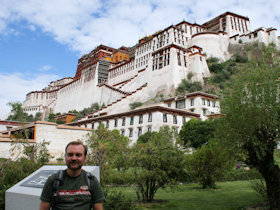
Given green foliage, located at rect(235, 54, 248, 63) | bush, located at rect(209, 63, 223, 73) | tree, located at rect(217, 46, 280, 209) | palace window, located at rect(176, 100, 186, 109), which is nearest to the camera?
tree, located at rect(217, 46, 280, 209)

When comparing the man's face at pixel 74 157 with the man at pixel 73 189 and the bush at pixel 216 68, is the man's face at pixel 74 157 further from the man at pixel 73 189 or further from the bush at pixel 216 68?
the bush at pixel 216 68

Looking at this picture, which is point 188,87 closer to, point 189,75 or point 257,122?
point 189,75

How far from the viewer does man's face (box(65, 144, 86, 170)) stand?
274cm

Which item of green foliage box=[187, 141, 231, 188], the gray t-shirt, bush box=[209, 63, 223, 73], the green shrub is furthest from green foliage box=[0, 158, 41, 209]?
the green shrub

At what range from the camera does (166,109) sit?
32.7m

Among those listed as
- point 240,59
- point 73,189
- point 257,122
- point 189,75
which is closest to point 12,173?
point 73,189

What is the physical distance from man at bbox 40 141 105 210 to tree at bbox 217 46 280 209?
5.49 meters

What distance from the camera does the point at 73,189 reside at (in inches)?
106

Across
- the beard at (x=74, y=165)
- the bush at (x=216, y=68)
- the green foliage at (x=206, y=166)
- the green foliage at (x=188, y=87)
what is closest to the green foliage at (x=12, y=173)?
the beard at (x=74, y=165)

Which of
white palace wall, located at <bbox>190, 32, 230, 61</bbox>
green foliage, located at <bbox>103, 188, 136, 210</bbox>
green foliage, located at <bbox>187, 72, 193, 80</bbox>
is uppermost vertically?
white palace wall, located at <bbox>190, 32, 230, 61</bbox>

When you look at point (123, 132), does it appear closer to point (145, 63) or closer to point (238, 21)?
point (145, 63)

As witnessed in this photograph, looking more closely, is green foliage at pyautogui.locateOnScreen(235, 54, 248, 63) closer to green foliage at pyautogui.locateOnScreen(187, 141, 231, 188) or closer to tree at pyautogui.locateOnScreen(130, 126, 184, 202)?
green foliage at pyautogui.locateOnScreen(187, 141, 231, 188)

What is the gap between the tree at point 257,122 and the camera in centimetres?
722

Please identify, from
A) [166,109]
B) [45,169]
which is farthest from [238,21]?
[45,169]
